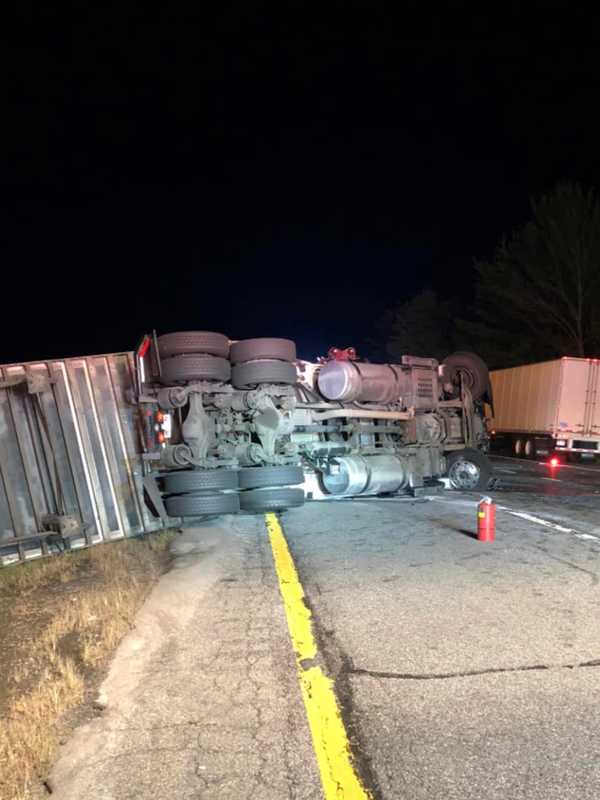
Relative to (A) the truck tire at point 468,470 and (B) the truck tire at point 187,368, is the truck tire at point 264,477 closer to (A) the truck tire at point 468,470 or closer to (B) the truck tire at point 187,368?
(B) the truck tire at point 187,368

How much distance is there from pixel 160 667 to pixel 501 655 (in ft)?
6.63

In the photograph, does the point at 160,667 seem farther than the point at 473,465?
No

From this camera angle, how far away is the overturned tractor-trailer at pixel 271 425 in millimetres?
7859

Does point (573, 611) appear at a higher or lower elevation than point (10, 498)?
lower

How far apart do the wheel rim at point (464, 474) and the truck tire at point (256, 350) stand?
5257mm

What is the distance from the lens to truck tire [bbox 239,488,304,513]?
26.5ft

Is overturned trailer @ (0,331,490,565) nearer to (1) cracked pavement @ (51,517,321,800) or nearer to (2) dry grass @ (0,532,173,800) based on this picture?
(2) dry grass @ (0,532,173,800)

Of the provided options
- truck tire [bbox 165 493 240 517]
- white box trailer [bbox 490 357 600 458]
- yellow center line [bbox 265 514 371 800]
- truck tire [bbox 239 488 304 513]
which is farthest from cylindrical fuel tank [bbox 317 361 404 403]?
white box trailer [bbox 490 357 600 458]

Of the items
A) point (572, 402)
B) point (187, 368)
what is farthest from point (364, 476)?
point (572, 402)

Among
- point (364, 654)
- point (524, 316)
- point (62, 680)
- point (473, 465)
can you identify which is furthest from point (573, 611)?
point (524, 316)

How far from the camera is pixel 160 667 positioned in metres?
3.73

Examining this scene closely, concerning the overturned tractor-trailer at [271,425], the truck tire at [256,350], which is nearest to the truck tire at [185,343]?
the overturned tractor-trailer at [271,425]

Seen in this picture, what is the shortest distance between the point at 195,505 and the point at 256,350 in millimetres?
2229

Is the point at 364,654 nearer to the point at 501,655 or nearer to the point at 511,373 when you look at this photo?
the point at 501,655
